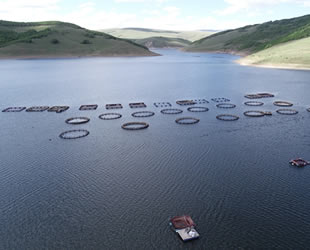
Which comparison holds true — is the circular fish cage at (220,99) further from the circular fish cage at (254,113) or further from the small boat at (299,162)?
the small boat at (299,162)

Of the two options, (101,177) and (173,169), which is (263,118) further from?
(101,177)

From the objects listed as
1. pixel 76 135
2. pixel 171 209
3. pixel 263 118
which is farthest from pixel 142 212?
pixel 263 118

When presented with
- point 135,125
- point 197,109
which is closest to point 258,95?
point 197,109

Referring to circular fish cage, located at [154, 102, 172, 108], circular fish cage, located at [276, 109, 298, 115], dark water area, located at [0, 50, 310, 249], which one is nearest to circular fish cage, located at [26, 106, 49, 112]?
dark water area, located at [0, 50, 310, 249]

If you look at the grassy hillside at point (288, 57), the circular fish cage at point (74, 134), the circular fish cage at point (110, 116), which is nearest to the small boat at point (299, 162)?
the circular fish cage at point (74, 134)

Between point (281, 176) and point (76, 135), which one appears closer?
point (281, 176)

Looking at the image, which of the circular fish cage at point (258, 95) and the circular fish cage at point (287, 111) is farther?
the circular fish cage at point (258, 95)
